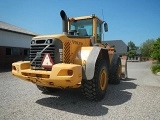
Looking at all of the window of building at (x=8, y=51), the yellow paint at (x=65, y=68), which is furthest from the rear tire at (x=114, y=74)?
the window of building at (x=8, y=51)

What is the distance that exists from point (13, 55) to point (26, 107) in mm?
Result: 15224

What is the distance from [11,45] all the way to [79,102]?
1537 centimetres

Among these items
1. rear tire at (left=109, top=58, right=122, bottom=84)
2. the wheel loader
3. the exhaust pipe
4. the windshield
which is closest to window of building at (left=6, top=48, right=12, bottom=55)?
rear tire at (left=109, top=58, right=122, bottom=84)

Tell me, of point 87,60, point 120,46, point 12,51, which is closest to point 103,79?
point 87,60

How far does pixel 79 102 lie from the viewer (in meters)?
5.31

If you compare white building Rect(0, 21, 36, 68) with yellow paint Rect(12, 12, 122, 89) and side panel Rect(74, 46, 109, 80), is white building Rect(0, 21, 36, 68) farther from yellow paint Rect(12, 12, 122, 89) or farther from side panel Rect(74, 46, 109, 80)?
side panel Rect(74, 46, 109, 80)

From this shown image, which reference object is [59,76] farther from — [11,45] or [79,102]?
[11,45]

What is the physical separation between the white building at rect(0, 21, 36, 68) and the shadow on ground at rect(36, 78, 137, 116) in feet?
42.6

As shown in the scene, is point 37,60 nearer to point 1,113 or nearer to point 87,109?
point 1,113

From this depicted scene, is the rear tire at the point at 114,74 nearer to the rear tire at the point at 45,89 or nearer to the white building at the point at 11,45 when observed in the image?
the rear tire at the point at 45,89

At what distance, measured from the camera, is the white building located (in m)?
17.3

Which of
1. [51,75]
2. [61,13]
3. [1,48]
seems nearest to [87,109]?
[51,75]

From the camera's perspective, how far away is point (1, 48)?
17125mm

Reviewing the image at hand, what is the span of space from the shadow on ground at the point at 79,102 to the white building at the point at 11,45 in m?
13.0
